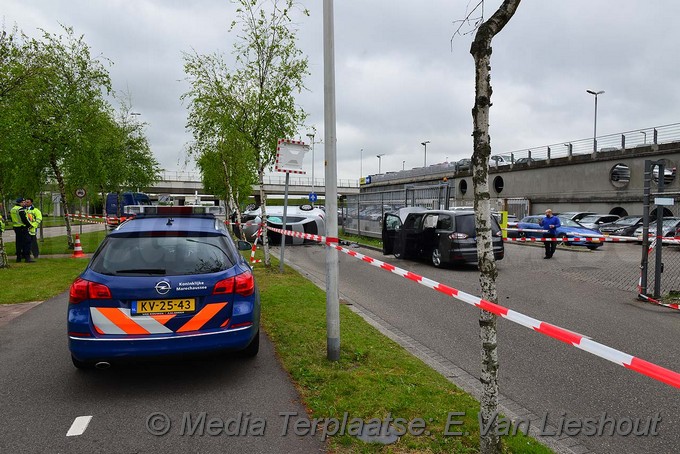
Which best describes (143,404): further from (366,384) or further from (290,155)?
(290,155)

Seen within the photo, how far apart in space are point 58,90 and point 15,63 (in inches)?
157

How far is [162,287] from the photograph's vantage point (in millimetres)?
4070

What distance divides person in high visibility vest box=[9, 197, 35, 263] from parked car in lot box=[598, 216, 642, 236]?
23569 mm

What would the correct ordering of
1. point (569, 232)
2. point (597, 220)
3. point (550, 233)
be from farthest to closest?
point (597, 220)
point (569, 232)
point (550, 233)

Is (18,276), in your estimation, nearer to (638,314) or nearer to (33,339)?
(33,339)

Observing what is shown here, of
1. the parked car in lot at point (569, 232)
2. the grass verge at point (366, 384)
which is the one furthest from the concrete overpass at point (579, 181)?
the grass verge at point (366, 384)

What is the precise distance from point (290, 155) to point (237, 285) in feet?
20.0

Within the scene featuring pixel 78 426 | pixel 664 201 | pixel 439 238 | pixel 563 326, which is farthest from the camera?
pixel 439 238

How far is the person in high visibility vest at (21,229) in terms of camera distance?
13.1 metres

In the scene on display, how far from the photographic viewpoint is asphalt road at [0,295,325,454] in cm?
329

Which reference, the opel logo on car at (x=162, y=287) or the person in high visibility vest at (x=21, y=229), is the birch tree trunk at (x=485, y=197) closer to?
the opel logo on car at (x=162, y=287)

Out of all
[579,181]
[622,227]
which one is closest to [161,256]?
[622,227]

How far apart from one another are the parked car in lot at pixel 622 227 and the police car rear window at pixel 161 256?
22.7 meters

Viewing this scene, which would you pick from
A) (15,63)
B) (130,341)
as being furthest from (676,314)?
(15,63)
